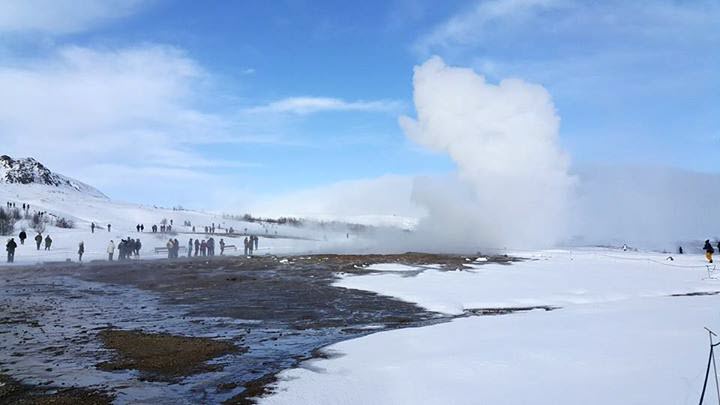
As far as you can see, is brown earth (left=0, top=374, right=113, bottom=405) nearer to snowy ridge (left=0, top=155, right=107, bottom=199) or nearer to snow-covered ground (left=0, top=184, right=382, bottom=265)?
snow-covered ground (left=0, top=184, right=382, bottom=265)

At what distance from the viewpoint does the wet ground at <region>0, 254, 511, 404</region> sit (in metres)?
8.34

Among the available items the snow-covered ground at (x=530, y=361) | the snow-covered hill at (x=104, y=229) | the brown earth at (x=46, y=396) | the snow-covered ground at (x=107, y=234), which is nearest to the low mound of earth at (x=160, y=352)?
the brown earth at (x=46, y=396)

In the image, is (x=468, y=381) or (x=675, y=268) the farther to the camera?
(x=675, y=268)

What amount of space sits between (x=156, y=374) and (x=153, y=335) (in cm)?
349

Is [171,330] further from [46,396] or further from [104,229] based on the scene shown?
[104,229]

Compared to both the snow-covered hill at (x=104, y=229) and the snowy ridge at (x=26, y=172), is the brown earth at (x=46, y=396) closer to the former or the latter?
the snow-covered hill at (x=104, y=229)

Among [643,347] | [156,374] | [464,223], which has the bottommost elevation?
[156,374]

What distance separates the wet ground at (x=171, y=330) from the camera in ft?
27.3

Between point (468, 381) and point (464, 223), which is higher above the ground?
point (464, 223)

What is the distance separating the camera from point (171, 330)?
42.2 feet

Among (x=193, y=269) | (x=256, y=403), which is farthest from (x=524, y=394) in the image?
(x=193, y=269)

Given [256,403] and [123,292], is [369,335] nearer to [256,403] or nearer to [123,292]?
[256,403]

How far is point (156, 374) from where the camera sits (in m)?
8.91

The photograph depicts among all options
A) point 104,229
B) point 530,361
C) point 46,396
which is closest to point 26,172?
point 104,229
